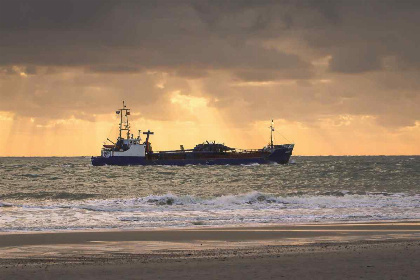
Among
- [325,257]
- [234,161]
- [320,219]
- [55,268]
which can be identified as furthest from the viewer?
[234,161]

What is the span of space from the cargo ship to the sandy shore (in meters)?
139

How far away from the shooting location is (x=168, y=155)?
173 metres

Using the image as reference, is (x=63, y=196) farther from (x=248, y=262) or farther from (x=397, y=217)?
(x=248, y=262)

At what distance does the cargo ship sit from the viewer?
165 metres

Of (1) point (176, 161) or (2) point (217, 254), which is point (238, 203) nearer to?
(2) point (217, 254)

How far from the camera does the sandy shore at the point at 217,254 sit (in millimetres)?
14852

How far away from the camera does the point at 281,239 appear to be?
2295 cm

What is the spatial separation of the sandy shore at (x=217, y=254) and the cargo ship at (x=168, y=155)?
138941mm

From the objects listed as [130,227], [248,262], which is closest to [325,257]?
[248,262]

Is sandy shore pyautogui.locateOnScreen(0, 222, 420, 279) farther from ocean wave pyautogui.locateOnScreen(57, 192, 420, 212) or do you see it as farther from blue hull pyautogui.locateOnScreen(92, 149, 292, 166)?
blue hull pyautogui.locateOnScreen(92, 149, 292, 166)

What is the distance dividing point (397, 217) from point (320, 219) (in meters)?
4.38

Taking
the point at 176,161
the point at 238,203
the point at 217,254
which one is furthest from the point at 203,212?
the point at 176,161

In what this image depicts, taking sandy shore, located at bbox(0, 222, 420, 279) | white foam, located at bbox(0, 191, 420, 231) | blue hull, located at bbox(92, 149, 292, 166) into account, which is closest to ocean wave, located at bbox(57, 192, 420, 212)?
white foam, located at bbox(0, 191, 420, 231)

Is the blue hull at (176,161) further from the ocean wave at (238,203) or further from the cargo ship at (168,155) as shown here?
the ocean wave at (238,203)
